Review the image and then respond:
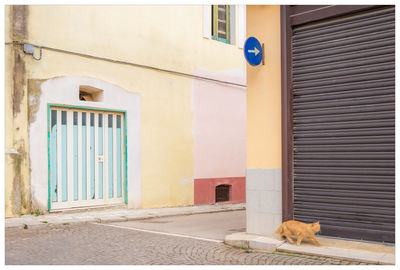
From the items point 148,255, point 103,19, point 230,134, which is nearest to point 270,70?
point 148,255

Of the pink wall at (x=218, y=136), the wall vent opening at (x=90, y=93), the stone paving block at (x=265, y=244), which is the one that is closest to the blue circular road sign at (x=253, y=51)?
the stone paving block at (x=265, y=244)

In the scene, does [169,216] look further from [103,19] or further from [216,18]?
[216,18]

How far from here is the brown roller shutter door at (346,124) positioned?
6.14 meters

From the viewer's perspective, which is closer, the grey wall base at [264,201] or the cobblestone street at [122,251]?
the cobblestone street at [122,251]

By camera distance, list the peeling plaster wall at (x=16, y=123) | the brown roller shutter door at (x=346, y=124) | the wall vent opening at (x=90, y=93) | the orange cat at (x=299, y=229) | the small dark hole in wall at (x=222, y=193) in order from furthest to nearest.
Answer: the small dark hole in wall at (x=222, y=193) < the wall vent opening at (x=90, y=93) < the peeling plaster wall at (x=16, y=123) < the orange cat at (x=299, y=229) < the brown roller shutter door at (x=346, y=124)

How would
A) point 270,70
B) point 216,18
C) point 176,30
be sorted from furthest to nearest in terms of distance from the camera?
point 216,18 < point 176,30 < point 270,70

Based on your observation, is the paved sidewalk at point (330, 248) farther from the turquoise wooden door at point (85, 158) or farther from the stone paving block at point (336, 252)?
the turquoise wooden door at point (85, 158)

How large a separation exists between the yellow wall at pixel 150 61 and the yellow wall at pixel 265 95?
15.2 ft

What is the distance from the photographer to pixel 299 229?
6398mm

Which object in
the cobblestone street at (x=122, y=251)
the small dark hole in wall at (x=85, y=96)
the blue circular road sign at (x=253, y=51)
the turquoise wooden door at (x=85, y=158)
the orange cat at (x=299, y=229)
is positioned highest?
the blue circular road sign at (x=253, y=51)

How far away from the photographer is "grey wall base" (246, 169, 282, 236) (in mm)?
7008

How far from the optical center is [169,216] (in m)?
10.6

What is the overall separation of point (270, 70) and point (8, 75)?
5.45 meters

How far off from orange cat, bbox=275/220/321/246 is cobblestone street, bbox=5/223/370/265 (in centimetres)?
35
